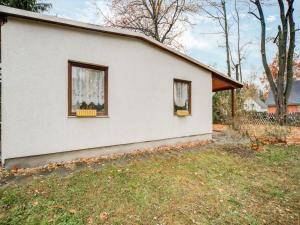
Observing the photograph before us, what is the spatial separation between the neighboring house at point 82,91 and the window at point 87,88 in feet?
0.10

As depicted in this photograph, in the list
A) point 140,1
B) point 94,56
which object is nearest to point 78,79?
point 94,56

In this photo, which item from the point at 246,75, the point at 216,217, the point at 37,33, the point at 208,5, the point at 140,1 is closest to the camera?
the point at 216,217

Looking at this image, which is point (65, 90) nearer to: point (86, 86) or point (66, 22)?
point (86, 86)

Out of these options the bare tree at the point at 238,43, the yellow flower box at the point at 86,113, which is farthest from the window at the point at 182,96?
the bare tree at the point at 238,43

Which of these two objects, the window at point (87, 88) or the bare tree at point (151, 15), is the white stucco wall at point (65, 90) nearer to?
the window at point (87, 88)

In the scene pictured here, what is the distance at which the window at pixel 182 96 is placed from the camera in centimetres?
968

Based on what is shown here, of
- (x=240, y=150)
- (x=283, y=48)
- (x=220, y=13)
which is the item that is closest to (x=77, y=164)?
(x=240, y=150)

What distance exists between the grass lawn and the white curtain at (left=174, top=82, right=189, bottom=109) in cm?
372

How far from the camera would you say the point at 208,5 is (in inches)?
893

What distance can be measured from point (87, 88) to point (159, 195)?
13.4 ft

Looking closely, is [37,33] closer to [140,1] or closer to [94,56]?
[94,56]

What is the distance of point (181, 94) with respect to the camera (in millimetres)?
9930

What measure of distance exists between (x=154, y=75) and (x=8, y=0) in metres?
12.6

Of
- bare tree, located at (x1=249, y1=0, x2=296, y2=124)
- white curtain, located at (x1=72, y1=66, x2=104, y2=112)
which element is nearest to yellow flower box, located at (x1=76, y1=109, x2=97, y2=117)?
white curtain, located at (x1=72, y1=66, x2=104, y2=112)
